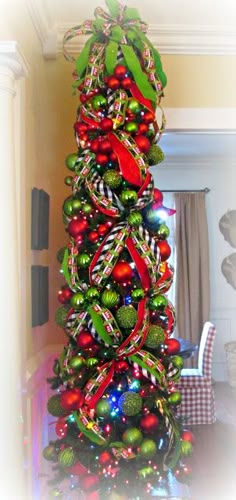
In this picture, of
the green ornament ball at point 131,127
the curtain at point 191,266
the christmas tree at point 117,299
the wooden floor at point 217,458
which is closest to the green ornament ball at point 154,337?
the christmas tree at point 117,299

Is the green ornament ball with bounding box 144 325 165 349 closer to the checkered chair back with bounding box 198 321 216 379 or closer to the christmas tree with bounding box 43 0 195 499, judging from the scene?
the christmas tree with bounding box 43 0 195 499

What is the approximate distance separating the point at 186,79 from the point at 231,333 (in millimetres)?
3803

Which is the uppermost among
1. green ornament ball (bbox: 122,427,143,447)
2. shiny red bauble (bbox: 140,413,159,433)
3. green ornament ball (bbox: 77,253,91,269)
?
green ornament ball (bbox: 77,253,91,269)

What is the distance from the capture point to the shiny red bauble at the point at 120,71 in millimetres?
1696

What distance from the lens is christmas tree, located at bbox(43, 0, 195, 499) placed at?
5.22ft

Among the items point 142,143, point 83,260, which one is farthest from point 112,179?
point 83,260

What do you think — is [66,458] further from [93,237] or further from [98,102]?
[98,102]

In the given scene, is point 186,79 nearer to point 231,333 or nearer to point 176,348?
point 176,348

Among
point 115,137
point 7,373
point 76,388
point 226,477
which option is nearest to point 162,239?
point 115,137

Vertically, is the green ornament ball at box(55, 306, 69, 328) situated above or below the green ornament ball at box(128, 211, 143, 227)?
below

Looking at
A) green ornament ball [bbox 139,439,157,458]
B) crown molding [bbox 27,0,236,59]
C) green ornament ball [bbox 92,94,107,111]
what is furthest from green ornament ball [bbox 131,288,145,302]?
crown molding [bbox 27,0,236,59]

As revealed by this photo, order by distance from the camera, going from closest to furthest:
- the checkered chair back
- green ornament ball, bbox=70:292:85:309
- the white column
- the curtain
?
the white column, green ornament ball, bbox=70:292:85:309, the checkered chair back, the curtain

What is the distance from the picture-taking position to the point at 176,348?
177 centimetres

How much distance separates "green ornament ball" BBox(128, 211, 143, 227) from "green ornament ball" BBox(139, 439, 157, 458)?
79 cm
